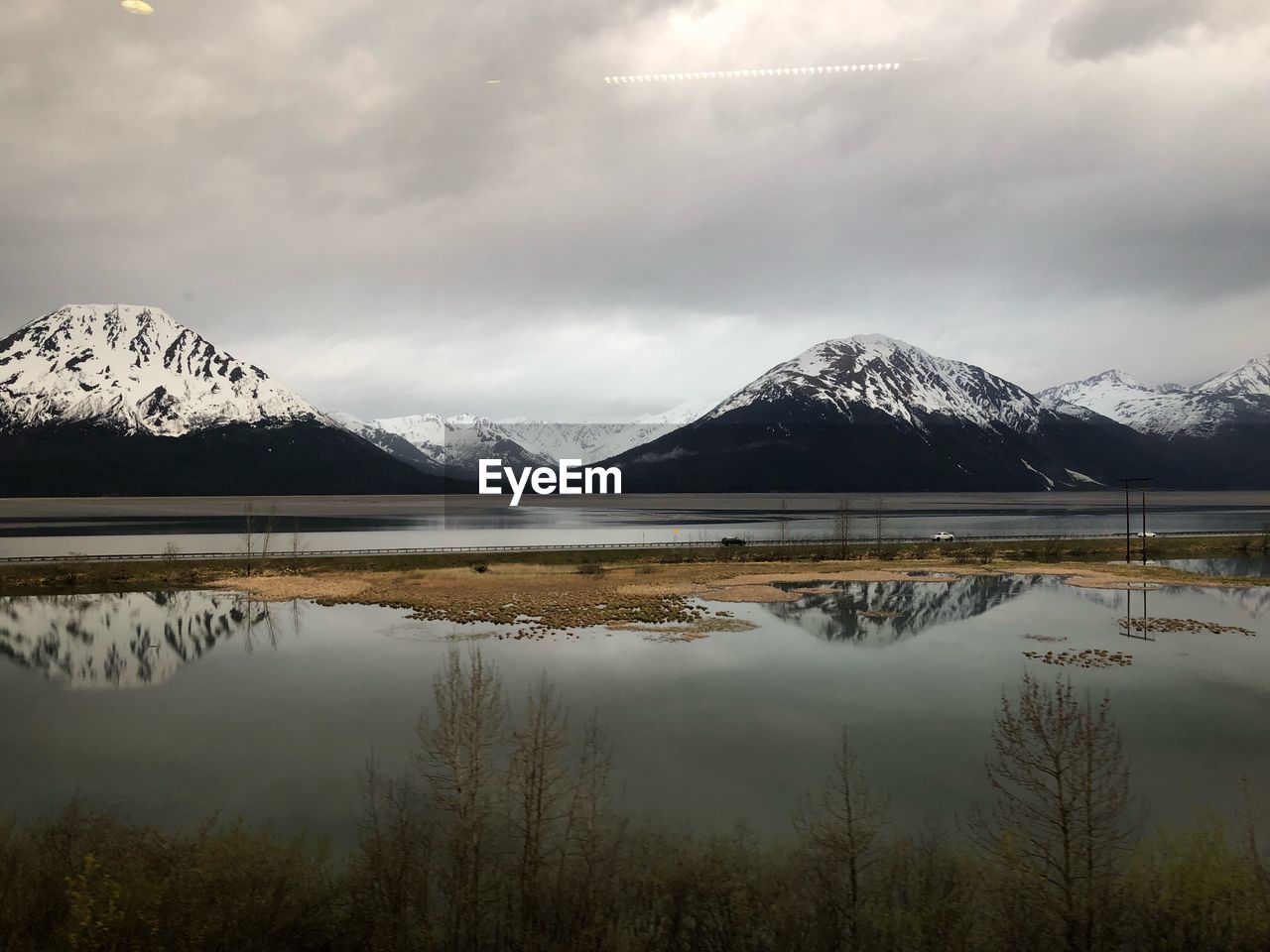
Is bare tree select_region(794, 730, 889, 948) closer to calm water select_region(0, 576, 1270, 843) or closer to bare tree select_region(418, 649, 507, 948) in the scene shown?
calm water select_region(0, 576, 1270, 843)

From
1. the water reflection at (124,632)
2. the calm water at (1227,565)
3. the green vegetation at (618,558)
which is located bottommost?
the water reflection at (124,632)

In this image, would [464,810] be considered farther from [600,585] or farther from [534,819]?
[600,585]

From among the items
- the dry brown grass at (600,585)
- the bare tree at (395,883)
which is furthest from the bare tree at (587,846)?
the dry brown grass at (600,585)

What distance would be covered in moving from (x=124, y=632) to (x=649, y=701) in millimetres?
40899

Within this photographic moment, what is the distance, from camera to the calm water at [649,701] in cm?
2520

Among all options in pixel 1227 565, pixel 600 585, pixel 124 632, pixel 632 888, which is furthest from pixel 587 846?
pixel 1227 565

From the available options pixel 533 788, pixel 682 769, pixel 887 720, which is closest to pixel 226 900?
pixel 533 788

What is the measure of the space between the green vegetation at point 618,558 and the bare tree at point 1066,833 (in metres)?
65.0

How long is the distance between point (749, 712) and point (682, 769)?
7.40 m

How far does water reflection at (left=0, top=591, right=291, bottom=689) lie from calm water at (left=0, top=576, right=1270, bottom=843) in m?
0.29

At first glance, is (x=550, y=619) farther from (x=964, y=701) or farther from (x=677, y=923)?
(x=677, y=923)

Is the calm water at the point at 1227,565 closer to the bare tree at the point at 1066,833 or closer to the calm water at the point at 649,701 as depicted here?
the calm water at the point at 649,701

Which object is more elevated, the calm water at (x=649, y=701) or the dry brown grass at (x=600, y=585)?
the dry brown grass at (x=600, y=585)

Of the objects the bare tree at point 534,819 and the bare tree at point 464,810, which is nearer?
the bare tree at point 464,810
